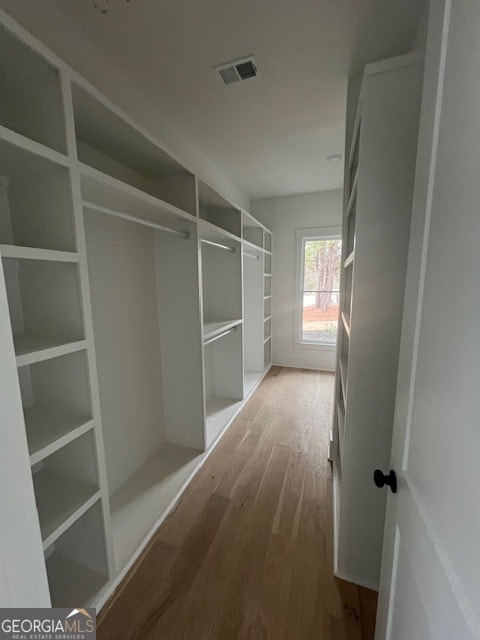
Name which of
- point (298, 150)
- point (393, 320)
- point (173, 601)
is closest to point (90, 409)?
point (173, 601)

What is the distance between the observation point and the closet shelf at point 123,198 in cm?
113

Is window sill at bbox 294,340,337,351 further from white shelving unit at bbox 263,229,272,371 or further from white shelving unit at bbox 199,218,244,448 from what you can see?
white shelving unit at bbox 199,218,244,448

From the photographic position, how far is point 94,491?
45.1 inches

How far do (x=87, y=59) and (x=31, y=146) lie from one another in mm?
992

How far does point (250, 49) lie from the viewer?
4.75ft

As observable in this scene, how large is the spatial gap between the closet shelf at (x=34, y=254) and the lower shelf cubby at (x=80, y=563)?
3.57 ft

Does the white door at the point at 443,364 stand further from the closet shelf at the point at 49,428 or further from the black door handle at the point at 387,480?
the closet shelf at the point at 49,428

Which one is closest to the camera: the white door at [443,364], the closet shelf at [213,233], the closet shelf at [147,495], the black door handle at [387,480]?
the white door at [443,364]

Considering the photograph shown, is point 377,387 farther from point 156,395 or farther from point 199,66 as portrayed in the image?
point 199,66

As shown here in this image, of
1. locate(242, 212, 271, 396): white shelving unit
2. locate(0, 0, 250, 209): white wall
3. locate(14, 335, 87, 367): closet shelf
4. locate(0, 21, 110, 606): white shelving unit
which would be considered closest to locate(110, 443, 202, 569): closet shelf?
locate(0, 21, 110, 606): white shelving unit

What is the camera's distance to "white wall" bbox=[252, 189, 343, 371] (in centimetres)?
384

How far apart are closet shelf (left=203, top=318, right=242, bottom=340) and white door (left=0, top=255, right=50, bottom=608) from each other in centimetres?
157

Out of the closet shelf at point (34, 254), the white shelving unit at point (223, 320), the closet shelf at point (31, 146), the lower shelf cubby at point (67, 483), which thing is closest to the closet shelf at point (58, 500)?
the lower shelf cubby at point (67, 483)

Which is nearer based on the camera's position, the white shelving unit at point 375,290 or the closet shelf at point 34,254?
the closet shelf at point 34,254
